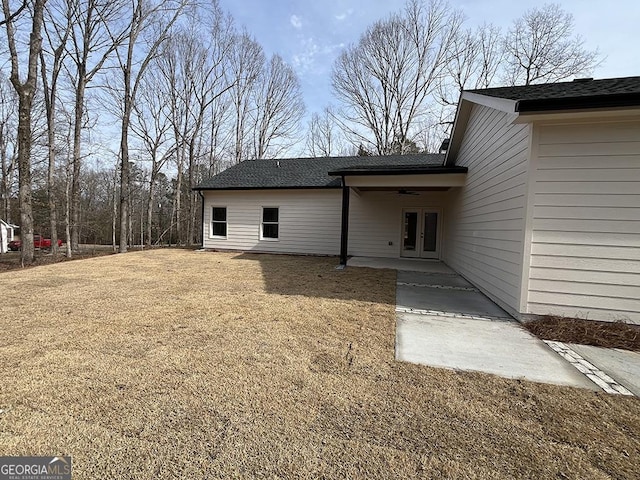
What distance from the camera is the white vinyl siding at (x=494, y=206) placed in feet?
14.1

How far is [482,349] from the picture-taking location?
3.16m

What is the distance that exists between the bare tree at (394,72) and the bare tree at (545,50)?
342 centimetres

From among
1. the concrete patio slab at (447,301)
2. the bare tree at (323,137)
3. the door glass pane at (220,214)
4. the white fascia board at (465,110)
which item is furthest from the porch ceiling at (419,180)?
the bare tree at (323,137)

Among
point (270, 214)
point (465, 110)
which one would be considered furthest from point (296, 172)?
point (465, 110)

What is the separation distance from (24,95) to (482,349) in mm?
12868

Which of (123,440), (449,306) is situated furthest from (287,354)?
(449,306)

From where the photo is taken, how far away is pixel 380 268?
8539mm

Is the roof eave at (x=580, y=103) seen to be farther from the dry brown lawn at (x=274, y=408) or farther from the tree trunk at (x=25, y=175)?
the tree trunk at (x=25, y=175)

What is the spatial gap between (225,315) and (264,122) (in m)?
21.3

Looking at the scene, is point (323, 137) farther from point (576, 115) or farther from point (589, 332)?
point (589, 332)

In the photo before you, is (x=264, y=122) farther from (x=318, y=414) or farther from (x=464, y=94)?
(x=318, y=414)

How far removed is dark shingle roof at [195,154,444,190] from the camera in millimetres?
11750

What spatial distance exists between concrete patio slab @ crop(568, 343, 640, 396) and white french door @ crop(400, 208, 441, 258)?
25.5 ft

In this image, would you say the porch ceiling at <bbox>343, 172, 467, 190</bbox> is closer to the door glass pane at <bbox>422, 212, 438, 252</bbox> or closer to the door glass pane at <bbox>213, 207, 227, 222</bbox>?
the door glass pane at <bbox>422, 212, 438, 252</bbox>
